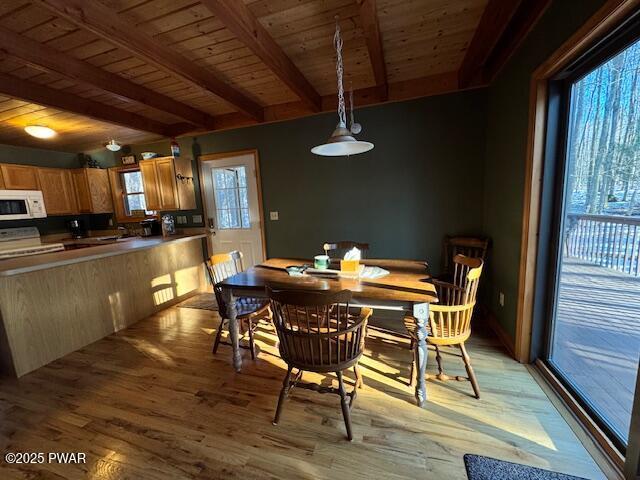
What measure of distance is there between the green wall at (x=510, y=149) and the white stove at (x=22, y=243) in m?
5.73

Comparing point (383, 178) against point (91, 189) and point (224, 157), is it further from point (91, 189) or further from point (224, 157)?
point (91, 189)

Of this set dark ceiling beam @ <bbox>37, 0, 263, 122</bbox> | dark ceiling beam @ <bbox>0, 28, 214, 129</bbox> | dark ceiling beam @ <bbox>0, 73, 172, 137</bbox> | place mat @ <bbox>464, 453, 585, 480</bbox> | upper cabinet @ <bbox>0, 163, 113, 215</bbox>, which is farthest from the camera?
upper cabinet @ <bbox>0, 163, 113, 215</bbox>

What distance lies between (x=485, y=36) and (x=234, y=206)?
3.35 m

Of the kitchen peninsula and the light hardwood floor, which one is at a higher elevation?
the kitchen peninsula

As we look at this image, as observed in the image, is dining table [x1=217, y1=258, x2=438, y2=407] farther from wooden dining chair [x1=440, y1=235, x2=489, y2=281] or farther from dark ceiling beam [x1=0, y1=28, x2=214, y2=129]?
dark ceiling beam [x1=0, y1=28, x2=214, y2=129]

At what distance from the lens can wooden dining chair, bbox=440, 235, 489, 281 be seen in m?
2.76

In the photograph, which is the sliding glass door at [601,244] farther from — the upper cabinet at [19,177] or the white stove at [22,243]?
the upper cabinet at [19,177]

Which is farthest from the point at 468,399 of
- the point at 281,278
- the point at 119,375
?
the point at 119,375

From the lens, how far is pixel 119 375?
2.21 meters

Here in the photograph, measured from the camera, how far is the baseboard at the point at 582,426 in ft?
4.21

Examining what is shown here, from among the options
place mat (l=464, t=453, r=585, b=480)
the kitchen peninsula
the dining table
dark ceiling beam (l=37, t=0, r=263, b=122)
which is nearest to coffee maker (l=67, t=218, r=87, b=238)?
the kitchen peninsula

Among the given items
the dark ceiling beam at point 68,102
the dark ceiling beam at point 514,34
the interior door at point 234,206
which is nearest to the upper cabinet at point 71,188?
the dark ceiling beam at point 68,102

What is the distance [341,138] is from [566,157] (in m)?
1.50

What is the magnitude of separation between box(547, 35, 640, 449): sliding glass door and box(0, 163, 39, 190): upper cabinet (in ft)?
20.6
